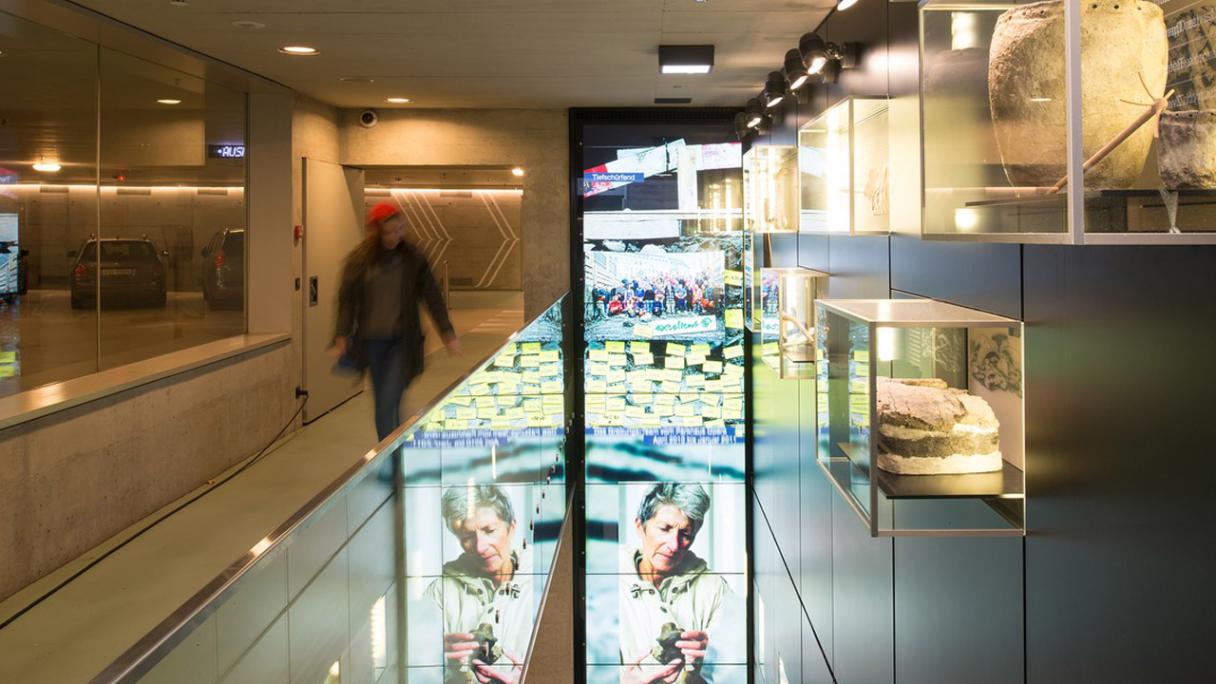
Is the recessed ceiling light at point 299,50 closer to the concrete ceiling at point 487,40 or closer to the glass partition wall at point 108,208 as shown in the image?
the concrete ceiling at point 487,40

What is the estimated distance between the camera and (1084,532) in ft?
8.59

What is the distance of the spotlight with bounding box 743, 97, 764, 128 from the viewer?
831 cm

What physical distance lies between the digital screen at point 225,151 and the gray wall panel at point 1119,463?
23.3 feet

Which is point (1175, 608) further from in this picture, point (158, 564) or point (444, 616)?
point (158, 564)

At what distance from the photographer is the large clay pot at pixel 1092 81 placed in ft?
5.40

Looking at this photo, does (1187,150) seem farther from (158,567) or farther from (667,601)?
(667,601)

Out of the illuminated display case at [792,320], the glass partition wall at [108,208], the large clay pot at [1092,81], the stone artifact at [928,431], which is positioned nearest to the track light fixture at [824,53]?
the illuminated display case at [792,320]

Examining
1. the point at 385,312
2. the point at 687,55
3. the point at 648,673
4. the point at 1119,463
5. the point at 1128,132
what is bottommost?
the point at 648,673

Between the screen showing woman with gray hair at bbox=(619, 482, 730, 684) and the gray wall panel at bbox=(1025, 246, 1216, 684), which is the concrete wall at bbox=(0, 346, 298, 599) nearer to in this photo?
the screen showing woman with gray hair at bbox=(619, 482, 730, 684)

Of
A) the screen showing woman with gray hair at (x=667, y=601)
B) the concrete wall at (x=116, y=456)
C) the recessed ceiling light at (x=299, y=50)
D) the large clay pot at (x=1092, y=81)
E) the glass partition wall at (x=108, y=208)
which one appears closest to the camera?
the large clay pot at (x=1092, y=81)

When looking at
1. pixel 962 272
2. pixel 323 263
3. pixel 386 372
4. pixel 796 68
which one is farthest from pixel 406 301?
pixel 323 263

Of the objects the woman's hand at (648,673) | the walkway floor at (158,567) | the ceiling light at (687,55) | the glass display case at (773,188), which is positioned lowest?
the woman's hand at (648,673)

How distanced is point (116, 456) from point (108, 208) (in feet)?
5.90

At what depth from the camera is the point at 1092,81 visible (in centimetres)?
172
